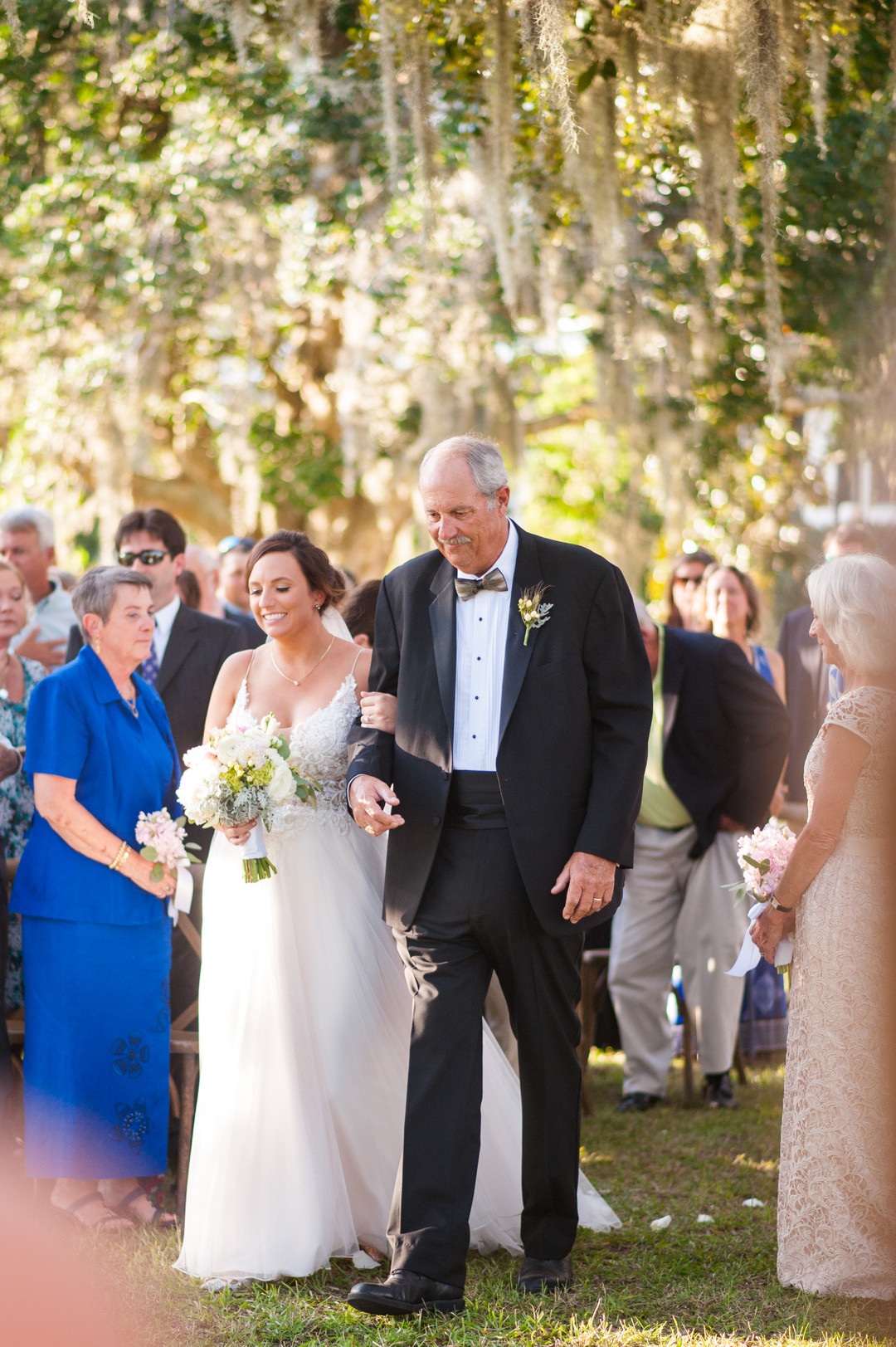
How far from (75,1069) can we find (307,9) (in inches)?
154

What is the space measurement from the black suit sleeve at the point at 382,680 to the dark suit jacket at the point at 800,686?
330 cm

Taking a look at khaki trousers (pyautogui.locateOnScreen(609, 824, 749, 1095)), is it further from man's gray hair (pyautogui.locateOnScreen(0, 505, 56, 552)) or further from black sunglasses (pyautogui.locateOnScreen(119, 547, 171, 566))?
man's gray hair (pyautogui.locateOnScreen(0, 505, 56, 552))

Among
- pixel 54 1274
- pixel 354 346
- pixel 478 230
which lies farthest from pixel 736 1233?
pixel 354 346

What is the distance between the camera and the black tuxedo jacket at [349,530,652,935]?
3.53 m

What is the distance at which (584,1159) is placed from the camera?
5129 mm

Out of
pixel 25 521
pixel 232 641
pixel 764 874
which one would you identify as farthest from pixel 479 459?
pixel 25 521

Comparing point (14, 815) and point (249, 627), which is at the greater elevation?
point (249, 627)

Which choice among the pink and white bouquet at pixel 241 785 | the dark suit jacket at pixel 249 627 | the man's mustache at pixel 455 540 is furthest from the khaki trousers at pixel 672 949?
the man's mustache at pixel 455 540

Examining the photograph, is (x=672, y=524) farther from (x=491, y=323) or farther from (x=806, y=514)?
(x=806, y=514)

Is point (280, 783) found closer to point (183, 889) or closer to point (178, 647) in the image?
point (183, 889)

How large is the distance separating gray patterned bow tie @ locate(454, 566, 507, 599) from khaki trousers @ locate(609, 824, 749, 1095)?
8.95 feet

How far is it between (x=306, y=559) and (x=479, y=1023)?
5.44 ft

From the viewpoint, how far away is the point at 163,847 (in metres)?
4.23

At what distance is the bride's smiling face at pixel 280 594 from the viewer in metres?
4.29
